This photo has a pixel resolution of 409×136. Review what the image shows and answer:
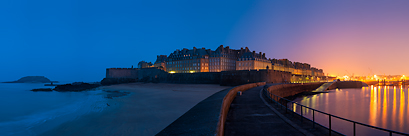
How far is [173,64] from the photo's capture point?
4048 inches

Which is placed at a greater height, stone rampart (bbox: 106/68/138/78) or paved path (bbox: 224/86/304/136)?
stone rampart (bbox: 106/68/138/78)

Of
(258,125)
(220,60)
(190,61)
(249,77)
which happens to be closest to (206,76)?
(249,77)

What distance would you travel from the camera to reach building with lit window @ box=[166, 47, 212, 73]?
91.0 metres

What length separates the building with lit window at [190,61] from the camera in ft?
299

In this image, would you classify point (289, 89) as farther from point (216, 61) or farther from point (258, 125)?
point (216, 61)

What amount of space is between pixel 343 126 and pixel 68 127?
2078 centimetres

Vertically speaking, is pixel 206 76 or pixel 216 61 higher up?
pixel 216 61

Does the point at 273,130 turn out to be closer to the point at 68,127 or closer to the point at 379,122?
the point at 68,127

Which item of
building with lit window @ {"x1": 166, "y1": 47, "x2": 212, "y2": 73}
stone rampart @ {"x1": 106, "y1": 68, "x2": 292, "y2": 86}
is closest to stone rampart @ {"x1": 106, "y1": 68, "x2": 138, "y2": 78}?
stone rampart @ {"x1": 106, "y1": 68, "x2": 292, "y2": 86}

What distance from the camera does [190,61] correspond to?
94.4 m

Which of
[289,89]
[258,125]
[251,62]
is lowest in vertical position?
[289,89]

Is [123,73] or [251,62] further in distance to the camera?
[123,73]

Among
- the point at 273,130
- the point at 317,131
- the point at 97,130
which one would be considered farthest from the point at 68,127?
the point at 317,131

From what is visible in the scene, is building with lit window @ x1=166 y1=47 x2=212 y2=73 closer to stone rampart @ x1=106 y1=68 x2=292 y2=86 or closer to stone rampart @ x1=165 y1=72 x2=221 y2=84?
stone rampart @ x1=106 y1=68 x2=292 y2=86
